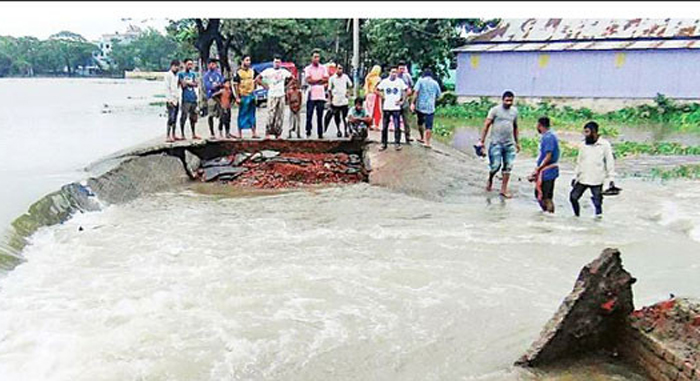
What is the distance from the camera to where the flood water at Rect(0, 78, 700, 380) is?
5477 millimetres

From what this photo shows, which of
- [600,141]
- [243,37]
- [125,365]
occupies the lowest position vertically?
[125,365]

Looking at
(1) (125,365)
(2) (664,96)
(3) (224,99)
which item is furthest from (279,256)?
(2) (664,96)

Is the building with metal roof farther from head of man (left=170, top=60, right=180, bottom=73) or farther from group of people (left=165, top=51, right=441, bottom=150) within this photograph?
head of man (left=170, top=60, right=180, bottom=73)

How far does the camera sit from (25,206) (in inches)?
375

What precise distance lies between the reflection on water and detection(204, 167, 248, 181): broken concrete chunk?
85.9 inches

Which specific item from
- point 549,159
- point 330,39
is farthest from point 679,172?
point 330,39

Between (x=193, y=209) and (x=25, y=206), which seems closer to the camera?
(x=25, y=206)

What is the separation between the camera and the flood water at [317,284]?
18.0 feet

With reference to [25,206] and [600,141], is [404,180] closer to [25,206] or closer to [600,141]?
[600,141]

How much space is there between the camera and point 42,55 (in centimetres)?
9750

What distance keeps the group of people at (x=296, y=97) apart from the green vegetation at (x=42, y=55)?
85560mm

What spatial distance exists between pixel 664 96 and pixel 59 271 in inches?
1034

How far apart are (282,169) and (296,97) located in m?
1.73

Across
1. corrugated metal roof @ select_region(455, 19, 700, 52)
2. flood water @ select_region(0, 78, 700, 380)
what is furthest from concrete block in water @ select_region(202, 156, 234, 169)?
corrugated metal roof @ select_region(455, 19, 700, 52)
